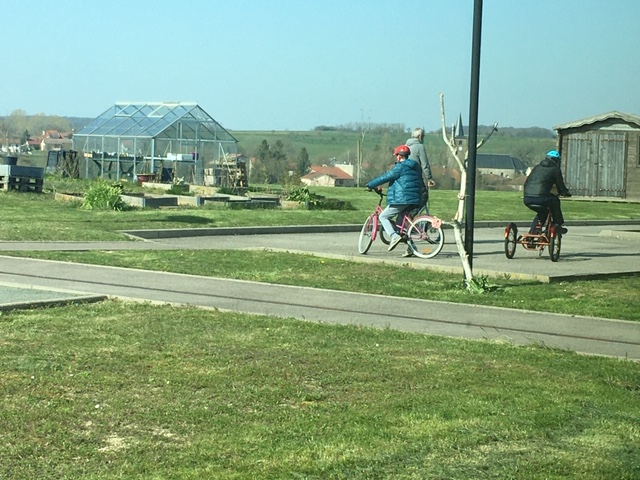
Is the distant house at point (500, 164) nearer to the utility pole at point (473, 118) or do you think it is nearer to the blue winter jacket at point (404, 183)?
the blue winter jacket at point (404, 183)

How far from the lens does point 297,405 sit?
268 inches

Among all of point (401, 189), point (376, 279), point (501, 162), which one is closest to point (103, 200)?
point (401, 189)

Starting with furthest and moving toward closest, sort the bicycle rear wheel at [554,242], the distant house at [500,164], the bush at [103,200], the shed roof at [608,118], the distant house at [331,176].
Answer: the distant house at [500,164]
the distant house at [331,176]
the shed roof at [608,118]
the bush at [103,200]
the bicycle rear wheel at [554,242]

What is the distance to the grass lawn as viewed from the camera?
5.57 meters

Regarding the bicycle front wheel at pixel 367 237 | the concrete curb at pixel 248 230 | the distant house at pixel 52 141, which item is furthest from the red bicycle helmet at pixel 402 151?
the distant house at pixel 52 141

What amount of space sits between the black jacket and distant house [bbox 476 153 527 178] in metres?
60.3

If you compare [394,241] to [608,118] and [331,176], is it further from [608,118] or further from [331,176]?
[331,176]

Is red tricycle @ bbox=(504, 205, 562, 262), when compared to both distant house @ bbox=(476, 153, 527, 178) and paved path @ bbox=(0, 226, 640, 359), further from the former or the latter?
distant house @ bbox=(476, 153, 527, 178)

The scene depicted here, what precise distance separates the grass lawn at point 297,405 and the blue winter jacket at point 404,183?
7.38 m

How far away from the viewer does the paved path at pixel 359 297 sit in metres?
10.1

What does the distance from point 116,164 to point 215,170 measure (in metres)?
4.36

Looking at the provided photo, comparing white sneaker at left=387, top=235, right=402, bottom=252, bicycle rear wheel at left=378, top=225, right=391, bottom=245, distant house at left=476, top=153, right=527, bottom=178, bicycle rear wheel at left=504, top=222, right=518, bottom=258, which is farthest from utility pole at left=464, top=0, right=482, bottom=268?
distant house at left=476, top=153, right=527, bottom=178

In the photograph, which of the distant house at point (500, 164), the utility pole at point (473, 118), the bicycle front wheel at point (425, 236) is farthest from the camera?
the distant house at point (500, 164)

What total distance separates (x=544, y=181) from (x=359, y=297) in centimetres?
602
